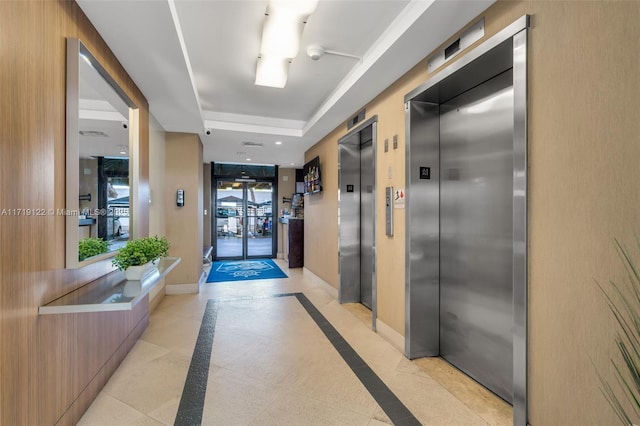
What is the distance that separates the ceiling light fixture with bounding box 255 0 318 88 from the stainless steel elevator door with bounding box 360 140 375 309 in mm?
1649

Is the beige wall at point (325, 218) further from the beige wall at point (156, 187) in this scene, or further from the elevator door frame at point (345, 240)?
the beige wall at point (156, 187)

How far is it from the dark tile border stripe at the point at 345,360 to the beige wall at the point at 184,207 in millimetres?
1428

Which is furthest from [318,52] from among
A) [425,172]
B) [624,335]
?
[624,335]

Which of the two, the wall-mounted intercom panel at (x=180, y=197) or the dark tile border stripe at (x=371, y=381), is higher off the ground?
the wall-mounted intercom panel at (x=180, y=197)

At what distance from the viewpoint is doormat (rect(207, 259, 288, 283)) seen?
585cm

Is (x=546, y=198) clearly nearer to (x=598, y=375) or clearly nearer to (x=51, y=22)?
(x=598, y=375)

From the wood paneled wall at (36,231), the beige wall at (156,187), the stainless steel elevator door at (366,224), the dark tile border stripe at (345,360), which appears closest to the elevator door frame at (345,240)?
the stainless steel elevator door at (366,224)

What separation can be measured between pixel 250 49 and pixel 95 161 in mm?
1680

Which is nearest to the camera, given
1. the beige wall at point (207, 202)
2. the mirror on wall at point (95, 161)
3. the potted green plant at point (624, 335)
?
the potted green plant at point (624, 335)

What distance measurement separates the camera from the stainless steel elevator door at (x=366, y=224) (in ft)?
13.2

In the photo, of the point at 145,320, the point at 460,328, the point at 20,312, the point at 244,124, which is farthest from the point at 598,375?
the point at 244,124

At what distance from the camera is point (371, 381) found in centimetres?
228

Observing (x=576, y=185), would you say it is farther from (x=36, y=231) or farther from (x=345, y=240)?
(x=345, y=240)

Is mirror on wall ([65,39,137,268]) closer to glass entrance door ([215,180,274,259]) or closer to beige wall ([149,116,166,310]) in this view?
beige wall ([149,116,166,310])
